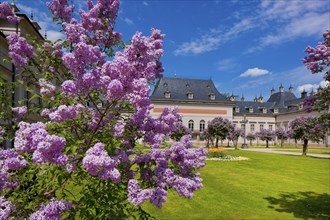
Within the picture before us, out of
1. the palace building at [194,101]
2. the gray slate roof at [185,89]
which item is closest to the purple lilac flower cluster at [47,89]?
the palace building at [194,101]

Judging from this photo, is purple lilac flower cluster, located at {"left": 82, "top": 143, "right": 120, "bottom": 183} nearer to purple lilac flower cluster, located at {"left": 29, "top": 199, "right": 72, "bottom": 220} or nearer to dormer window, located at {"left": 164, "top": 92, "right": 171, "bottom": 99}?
purple lilac flower cluster, located at {"left": 29, "top": 199, "right": 72, "bottom": 220}

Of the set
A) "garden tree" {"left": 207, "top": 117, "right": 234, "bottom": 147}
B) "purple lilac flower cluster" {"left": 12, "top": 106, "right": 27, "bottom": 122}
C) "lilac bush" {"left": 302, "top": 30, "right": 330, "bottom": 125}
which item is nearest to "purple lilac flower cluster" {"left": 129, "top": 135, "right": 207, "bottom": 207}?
"purple lilac flower cluster" {"left": 12, "top": 106, "right": 27, "bottom": 122}

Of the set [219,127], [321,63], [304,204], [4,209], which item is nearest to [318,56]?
[321,63]

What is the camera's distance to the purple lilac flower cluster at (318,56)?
787 centimetres

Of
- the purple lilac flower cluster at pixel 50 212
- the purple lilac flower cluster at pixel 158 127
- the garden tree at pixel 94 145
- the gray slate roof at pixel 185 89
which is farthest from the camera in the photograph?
the gray slate roof at pixel 185 89

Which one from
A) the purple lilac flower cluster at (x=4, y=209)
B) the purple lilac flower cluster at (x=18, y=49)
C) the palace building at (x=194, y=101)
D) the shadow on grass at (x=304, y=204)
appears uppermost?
the palace building at (x=194, y=101)

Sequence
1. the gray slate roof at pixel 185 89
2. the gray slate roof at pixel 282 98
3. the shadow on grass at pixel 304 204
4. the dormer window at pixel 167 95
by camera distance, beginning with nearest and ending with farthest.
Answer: the shadow on grass at pixel 304 204
the dormer window at pixel 167 95
the gray slate roof at pixel 185 89
the gray slate roof at pixel 282 98

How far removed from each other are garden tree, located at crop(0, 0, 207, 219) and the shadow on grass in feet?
25.3

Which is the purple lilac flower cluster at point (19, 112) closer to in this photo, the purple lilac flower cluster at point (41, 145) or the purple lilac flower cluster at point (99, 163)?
the purple lilac flower cluster at point (41, 145)

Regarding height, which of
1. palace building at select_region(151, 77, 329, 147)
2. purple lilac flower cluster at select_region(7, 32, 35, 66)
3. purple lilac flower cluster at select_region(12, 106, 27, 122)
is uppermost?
palace building at select_region(151, 77, 329, 147)

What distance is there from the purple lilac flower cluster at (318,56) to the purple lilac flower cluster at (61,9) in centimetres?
695

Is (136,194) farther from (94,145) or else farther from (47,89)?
(47,89)

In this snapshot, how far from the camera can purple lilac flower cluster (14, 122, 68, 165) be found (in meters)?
2.37

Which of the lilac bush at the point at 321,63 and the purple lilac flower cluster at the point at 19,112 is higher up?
the lilac bush at the point at 321,63
